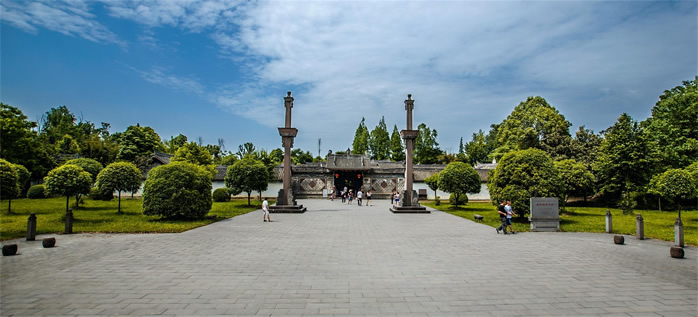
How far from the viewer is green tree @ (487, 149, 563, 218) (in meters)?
15.3

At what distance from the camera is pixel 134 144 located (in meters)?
43.0

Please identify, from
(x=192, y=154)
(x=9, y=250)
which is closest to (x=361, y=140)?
(x=192, y=154)

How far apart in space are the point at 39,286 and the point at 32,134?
31297 millimetres

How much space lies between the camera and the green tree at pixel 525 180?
15.3 m

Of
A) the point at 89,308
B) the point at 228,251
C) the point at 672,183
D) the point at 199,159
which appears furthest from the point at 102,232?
the point at 672,183

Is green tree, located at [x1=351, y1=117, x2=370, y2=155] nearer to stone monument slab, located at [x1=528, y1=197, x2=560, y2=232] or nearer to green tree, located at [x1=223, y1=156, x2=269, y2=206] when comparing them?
green tree, located at [x1=223, y1=156, x2=269, y2=206]

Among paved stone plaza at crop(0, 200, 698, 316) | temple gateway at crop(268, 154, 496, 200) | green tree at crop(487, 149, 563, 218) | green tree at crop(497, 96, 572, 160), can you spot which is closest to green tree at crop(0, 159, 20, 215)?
paved stone plaza at crop(0, 200, 698, 316)

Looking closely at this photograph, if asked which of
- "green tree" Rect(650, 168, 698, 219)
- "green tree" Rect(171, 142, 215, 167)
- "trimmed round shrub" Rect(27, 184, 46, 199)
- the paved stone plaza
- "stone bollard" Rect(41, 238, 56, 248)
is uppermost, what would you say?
"green tree" Rect(171, 142, 215, 167)

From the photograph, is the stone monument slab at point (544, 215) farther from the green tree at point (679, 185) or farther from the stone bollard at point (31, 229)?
the stone bollard at point (31, 229)

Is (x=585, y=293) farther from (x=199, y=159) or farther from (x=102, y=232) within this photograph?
(x=199, y=159)

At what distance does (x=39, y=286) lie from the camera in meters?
5.95

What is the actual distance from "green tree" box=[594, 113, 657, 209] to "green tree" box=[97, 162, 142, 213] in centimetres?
3488

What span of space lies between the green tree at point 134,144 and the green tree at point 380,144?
34.7 metres

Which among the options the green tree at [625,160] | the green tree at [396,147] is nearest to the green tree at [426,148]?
the green tree at [396,147]
